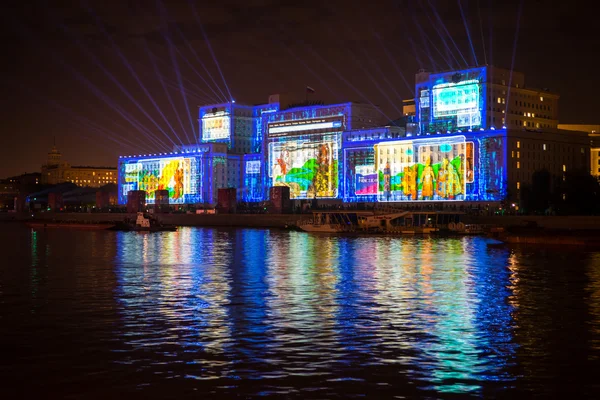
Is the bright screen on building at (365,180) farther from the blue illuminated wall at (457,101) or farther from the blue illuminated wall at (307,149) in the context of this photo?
the blue illuminated wall at (457,101)

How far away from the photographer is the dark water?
2075cm

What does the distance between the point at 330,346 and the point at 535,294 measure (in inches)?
688

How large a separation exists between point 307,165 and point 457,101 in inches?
1706

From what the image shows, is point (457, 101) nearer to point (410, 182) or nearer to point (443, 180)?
point (443, 180)

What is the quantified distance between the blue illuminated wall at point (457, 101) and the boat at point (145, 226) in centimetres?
5576

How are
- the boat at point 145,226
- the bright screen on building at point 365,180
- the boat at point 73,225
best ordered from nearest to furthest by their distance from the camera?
1. the boat at point 145,226
2. the boat at point 73,225
3. the bright screen on building at point 365,180

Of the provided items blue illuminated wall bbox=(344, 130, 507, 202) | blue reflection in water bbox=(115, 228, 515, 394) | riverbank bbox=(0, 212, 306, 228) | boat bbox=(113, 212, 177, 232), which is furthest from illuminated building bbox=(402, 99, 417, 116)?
blue reflection in water bbox=(115, 228, 515, 394)

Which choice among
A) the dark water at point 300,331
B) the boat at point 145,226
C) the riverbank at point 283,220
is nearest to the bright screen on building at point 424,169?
the riverbank at point 283,220

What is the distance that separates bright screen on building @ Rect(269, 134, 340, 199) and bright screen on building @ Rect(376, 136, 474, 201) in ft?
52.6

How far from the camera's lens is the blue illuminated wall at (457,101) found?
484ft

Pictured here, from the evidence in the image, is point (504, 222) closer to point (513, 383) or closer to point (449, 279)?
point (449, 279)

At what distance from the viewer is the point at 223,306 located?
114ft

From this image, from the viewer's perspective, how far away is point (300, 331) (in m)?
28.1

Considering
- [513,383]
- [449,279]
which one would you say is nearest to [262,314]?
[513,383]
